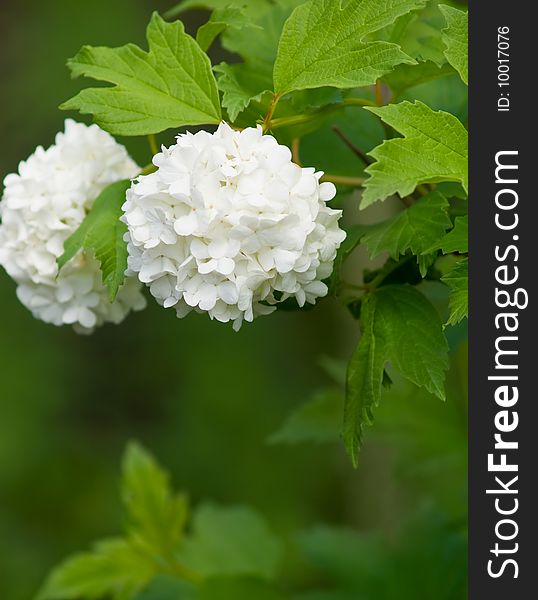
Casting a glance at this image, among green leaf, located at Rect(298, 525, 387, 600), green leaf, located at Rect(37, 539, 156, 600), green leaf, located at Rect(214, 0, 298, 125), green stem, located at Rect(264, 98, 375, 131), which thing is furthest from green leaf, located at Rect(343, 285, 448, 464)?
green leaf, located at Rect(37, 539, 156, 600)

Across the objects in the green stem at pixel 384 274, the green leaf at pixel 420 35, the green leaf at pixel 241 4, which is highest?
the green leaf at pixel 241 4

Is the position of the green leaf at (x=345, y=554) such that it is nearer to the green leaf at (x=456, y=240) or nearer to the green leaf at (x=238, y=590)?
the green leaf at (x=238, y=590)

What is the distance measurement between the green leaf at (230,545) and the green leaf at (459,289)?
4.35 ft

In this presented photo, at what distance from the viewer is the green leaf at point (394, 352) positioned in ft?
4.37

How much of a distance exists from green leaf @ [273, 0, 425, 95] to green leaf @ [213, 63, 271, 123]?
60 millimetres

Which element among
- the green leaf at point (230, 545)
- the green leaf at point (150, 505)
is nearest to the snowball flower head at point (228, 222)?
the green leaf at point (150, 505)

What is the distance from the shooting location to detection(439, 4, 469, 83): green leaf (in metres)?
1.34

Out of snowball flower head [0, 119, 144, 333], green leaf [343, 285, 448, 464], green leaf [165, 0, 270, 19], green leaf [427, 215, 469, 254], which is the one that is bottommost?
green leaf [343, 285, 448, 464]

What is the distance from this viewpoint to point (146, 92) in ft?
4.76

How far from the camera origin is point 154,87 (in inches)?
57.4

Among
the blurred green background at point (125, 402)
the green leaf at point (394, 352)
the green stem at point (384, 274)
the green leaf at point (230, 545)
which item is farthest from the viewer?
the blurred green background at point (125, 402)

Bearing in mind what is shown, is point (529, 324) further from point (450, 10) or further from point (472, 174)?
point (450, 10)

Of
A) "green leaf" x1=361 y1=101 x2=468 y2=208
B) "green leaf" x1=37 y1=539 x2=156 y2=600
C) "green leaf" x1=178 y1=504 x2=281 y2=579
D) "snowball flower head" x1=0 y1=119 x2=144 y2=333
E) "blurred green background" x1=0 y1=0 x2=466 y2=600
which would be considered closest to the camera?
"green leaf" x1=361 y1=101 x2=468 y2=208

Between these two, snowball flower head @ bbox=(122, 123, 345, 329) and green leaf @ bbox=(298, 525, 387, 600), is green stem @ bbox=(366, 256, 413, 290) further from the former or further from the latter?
green leaf @ bbox=(298, 525, 387, 600)
